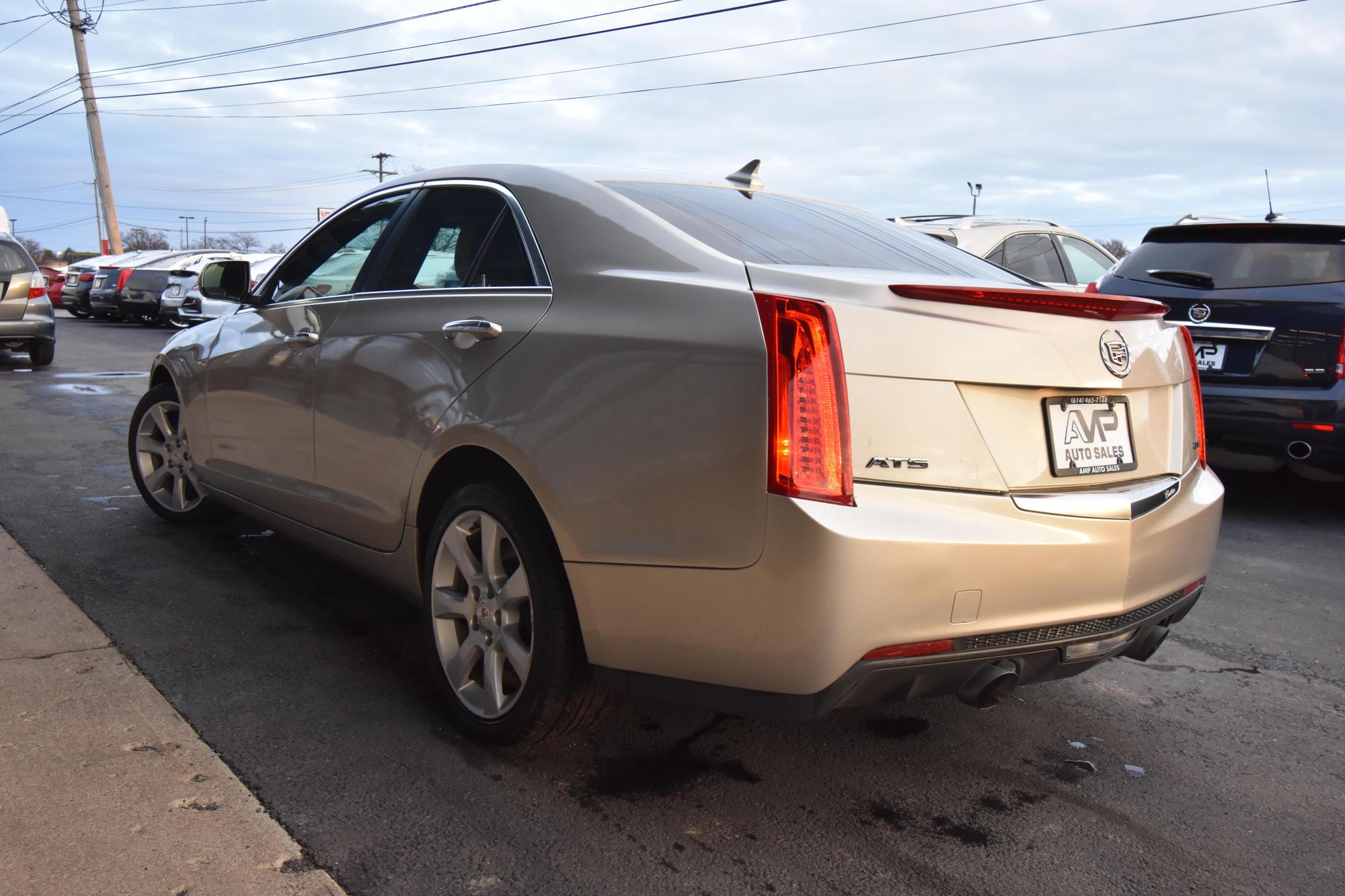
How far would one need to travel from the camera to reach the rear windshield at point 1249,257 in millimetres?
5863

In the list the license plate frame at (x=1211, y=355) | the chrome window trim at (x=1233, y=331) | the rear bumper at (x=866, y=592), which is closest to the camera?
the rear bumper at (x=866, y=592)

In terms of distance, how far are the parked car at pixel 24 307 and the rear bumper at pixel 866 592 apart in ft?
41.2

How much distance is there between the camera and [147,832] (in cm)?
244

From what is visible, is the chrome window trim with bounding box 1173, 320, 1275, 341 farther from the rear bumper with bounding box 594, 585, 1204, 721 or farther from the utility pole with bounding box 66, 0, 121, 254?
the utility pole with bounding box 66, 0, 121, 254

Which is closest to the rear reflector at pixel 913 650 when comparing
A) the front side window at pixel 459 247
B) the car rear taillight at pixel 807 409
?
the car rear taillight at pixel 807 409

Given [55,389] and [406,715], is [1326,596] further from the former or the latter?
[55,389]

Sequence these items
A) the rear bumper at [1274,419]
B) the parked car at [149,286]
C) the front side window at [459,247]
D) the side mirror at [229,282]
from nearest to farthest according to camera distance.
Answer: the front side window at [459,247] → the side mirror at [229,282] → the rear bumper at [1274,419] → the parked car at [149,286]

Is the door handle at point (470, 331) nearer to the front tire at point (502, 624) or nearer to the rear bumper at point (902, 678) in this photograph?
the front tire at point (502, 624)

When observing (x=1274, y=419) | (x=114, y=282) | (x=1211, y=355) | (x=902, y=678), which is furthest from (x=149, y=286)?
(x=902, y=678)

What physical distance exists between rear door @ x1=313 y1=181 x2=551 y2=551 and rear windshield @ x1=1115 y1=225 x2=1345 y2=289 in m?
4.54

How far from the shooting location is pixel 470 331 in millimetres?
2984

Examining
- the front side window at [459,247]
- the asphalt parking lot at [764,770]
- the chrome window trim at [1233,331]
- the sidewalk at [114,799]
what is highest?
the front side window at [459,247]

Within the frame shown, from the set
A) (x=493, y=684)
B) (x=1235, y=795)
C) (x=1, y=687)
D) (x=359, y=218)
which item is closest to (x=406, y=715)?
(x=493, y=684)

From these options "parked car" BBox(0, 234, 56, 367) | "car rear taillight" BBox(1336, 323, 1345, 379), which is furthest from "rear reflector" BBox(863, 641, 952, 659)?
"parked car" BBox(0, 234, 56, 367)
